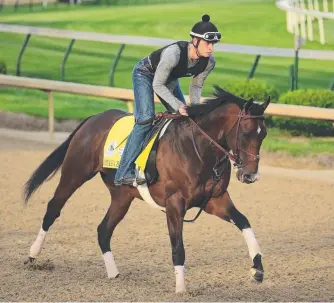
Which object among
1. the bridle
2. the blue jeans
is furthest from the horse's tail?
the bridle

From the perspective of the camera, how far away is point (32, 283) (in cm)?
870

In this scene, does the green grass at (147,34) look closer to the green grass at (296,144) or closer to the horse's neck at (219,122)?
the green grass at (296,144)

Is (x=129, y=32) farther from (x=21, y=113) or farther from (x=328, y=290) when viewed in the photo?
(x=328, y=290)

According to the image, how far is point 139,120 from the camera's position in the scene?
8.77m

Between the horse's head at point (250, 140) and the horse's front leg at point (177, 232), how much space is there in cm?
55

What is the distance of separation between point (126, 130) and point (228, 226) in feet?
7.73

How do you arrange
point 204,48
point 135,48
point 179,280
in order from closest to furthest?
point 179,280 < point 204,48 < point 135,48

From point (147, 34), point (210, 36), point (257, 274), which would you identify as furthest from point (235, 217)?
point (147, 34)

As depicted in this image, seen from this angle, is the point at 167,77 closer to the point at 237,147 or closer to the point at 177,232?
the point at 237,147

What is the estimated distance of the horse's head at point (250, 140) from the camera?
8.03 m

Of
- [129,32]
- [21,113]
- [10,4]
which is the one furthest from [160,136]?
[10,4]

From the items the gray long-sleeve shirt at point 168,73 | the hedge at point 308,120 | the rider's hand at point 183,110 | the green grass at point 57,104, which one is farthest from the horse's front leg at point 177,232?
the green grass at point 57,104

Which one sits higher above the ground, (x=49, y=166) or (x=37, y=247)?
(x=49, y=166)

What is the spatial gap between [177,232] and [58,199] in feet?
4.75
